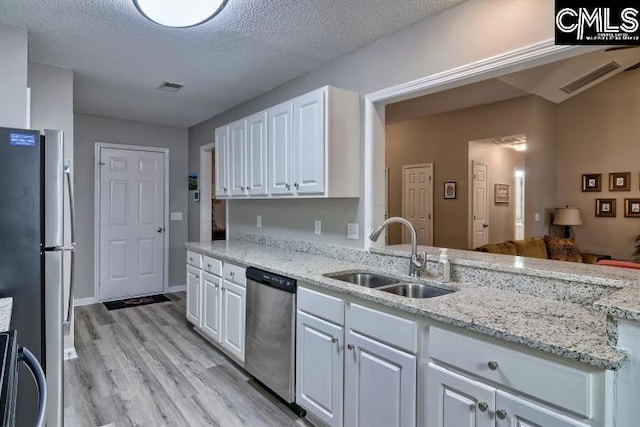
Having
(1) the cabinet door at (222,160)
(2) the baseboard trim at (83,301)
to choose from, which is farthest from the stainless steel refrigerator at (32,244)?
(2) the baseboard trim at (83,301)

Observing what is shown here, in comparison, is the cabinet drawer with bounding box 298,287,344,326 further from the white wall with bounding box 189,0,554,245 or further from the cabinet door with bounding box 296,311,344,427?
the white wall with bounding box 189,0,554,245

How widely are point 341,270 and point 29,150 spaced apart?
5.93ft

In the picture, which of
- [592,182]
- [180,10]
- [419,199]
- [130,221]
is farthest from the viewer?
[419,199]

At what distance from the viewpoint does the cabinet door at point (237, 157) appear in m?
3.50

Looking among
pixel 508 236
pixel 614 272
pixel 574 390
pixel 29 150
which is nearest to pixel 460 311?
pixel 574 390

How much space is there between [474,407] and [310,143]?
1.90 m

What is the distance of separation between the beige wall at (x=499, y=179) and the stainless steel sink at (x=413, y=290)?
13.9 ft

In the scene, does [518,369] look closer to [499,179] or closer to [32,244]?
[32,244]

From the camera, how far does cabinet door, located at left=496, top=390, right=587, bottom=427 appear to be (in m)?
1.17

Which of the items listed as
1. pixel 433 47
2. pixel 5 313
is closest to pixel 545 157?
pixel 433 47

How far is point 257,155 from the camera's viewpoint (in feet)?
10.8

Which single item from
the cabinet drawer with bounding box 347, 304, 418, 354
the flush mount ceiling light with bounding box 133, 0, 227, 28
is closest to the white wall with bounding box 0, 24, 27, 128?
the flush mount ceiling light with bounding box 133, 0, 227, 28

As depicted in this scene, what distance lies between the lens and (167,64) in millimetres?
3100

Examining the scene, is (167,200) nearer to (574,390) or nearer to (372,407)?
(372,407)
